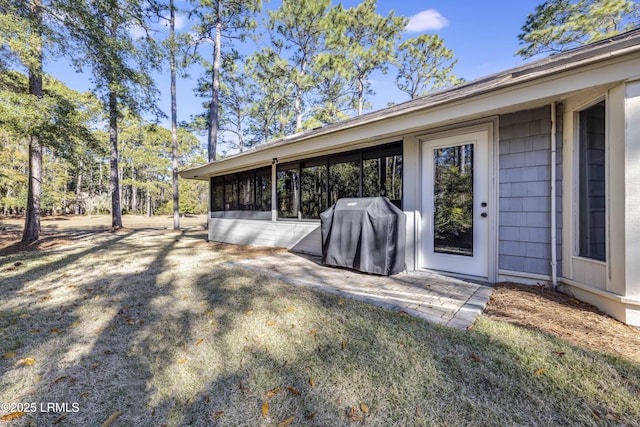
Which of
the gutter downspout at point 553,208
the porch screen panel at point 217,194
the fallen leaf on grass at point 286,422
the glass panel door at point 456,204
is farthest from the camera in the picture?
the porch screen panel at point 217,194

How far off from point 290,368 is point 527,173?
3.55 m

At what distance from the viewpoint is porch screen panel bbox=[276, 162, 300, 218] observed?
6323 mm

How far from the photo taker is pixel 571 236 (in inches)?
115

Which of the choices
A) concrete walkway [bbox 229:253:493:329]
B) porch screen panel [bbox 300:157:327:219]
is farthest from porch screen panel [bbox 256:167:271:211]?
concrete walkway [bbox 229:253:493:329]

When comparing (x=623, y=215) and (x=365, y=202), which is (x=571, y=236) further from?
(x=365, y=202)

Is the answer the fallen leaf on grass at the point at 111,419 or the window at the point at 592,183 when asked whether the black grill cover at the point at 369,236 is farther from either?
the fallen leaf on grass at the point at 111,419

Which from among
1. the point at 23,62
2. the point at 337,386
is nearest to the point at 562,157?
the point at 337,386

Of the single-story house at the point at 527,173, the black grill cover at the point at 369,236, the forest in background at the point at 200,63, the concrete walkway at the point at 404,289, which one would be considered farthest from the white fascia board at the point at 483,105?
the forest in background at the point at 200,63

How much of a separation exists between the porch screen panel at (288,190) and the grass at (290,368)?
139 inches

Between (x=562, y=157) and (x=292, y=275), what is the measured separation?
3.75 metres

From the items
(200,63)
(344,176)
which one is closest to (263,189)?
(344,176)

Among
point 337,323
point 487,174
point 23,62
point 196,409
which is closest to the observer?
point 196,409

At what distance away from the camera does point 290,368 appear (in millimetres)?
1849

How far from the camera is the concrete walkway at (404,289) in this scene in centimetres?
258
